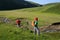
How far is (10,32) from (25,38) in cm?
269

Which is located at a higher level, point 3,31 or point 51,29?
point 3,31

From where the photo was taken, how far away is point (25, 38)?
80.1 ft

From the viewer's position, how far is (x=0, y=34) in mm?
24922

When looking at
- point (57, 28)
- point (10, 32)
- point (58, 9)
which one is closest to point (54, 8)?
point (58, 9)

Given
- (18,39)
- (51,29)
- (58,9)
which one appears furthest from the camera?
(58,9)

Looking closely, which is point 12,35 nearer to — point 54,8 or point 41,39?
point 41,39

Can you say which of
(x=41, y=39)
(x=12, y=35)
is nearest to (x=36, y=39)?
(x=41, y=39)

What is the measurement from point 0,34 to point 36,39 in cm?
361

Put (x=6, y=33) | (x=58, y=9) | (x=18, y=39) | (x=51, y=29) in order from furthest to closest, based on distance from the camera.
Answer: (x=58, y=9) < (x=51, y=29) < (x=6, y=33) < (x=18, y=39)

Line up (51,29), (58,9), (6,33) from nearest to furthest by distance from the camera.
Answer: (6,33)
(51,29)
(58,9)

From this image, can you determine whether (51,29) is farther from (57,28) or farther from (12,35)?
(12,35)

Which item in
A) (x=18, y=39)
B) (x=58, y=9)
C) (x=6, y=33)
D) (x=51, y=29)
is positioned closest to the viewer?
(x=18, y=39)

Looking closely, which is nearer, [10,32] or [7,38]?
[7,38]

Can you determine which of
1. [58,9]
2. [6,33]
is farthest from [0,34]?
[58,9]
